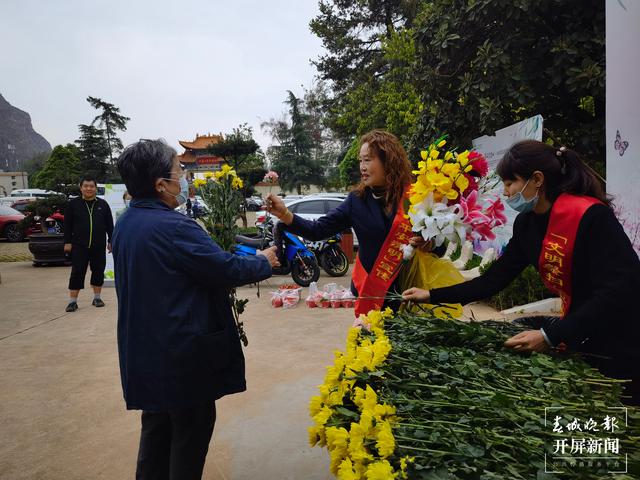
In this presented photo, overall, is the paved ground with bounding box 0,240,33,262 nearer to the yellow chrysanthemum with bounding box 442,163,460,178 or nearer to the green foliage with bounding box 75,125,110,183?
the yellow chrysanthemum with bounding box 442,163,460,178

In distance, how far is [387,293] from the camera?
229cm

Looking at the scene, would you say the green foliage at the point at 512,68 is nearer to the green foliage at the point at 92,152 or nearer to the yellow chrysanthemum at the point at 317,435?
the yellow chrysanthemum at the point at 317,435

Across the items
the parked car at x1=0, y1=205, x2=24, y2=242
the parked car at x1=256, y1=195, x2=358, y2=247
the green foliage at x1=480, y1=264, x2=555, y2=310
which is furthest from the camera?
the parked car at x1=0, y1=205, x2=24, y2=242

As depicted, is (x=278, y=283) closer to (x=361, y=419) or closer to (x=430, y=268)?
(x=430, y=268)

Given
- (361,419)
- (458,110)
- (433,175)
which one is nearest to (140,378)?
(361,419)

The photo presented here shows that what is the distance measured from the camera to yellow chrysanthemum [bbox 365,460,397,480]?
3.33 feet

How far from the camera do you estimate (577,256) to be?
62.1 inches

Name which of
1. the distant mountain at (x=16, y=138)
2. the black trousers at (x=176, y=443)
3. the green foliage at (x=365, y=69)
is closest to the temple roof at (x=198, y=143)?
the green foliage at (x=365, y=69)

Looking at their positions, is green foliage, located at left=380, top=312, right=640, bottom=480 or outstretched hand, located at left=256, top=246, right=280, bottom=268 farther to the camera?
outstretched hand, located at left=256, top=246, right=280, bottom=268

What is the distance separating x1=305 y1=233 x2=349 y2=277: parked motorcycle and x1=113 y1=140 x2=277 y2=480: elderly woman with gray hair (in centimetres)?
691

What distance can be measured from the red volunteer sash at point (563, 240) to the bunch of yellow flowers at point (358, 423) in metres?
0.66

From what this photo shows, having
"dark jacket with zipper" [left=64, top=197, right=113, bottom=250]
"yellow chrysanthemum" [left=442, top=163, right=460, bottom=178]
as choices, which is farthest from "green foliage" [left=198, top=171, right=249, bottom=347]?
"dark jacket with zipper" [left=64, top=197, right=113, bottom=250]

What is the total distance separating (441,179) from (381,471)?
1.19 metres

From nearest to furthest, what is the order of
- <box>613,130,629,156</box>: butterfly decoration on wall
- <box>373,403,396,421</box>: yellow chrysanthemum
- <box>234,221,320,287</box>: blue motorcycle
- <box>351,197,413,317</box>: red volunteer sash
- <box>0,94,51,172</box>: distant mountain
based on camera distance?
<box>373,403,396,421</box>: yellow chrysanthemum
<box>351,197,413,317</box>: red volunteer sash
<box>613,130,629,156</box>: butterfly decoration on wall
<box>234,221,320,287</box>: blue motorcycle
<box>0,94,51,172</box>: distant mountain
